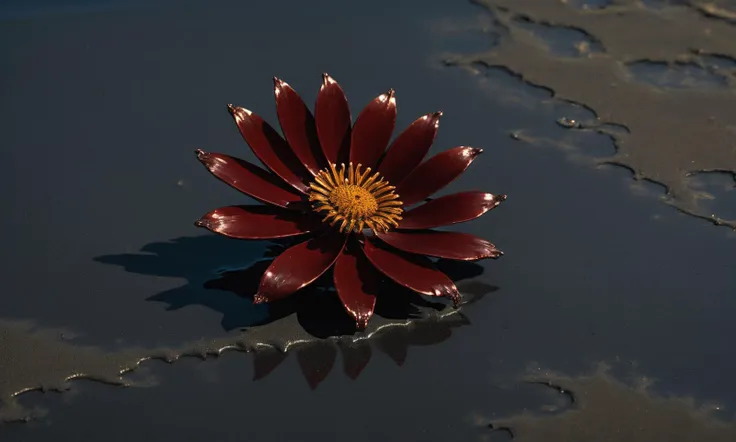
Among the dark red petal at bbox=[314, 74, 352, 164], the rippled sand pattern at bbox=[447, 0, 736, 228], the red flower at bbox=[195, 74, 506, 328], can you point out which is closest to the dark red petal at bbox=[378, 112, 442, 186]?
the red flower at bbox=[195, 74, 506, 328]

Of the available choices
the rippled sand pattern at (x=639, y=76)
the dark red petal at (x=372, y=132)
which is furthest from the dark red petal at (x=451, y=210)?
the rippled sand pattern at (x=639, y=76)

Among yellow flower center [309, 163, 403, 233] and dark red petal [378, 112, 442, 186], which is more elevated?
dark red petal [378, 112, 442, 186]

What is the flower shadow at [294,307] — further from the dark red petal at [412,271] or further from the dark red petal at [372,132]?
the dark red petal at [372,132]

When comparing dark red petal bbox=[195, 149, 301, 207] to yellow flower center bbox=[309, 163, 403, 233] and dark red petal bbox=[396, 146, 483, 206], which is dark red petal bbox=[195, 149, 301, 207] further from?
dark red petal bbox=[396, 146, 483, 206]

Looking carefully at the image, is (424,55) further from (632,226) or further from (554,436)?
(554,436)

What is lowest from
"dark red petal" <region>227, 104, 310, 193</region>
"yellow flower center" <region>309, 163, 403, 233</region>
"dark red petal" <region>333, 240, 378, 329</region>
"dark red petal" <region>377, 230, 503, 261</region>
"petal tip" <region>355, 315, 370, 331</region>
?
"petal tip" <region>355, 315, 370, 331</region>
